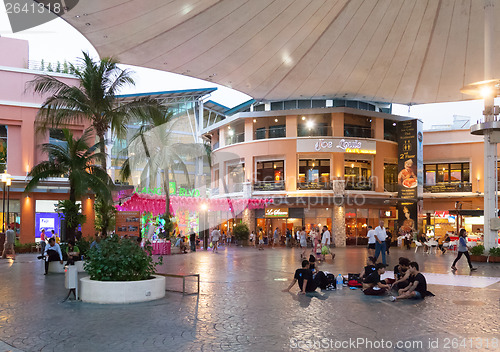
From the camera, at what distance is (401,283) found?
11.2 metres

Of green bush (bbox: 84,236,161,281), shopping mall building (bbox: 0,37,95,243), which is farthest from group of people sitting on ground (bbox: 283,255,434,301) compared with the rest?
shopping mall building (bbox: 0,37,95,243)

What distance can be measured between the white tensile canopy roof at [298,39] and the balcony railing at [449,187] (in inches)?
412

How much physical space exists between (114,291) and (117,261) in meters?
0.62

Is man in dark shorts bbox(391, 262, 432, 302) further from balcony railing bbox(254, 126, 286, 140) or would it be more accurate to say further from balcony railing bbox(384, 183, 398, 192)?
balcony railing bbox(384, 183, 398, 192)

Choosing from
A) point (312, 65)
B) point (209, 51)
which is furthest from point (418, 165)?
point (209, 51)

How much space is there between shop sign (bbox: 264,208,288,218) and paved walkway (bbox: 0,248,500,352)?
1042 inches

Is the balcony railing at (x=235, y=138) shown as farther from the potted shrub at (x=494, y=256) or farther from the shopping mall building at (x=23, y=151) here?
the potted shrub at (x=494, y=256)

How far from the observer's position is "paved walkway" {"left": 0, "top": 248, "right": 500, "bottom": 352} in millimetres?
6781

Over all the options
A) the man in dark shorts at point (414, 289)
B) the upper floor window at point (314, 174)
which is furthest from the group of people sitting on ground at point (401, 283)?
the upper floor window at point (314, 174)

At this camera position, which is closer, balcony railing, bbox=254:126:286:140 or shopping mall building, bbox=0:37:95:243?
shopping mall building, bbox=0:37:95:243

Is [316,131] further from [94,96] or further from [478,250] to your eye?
[94,96]

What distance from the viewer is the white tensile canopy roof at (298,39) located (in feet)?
63.7

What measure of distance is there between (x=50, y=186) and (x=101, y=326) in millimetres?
24621

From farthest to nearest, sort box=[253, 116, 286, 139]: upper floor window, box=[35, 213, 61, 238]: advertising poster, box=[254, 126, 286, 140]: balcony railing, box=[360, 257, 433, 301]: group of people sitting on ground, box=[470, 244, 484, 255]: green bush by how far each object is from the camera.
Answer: box=[253, 116, 286, 139]: upper floor window < box=[254, 126, 286, 140]: balcony railing < box=[35, 213, 61, 238]: advertising poster < box=[470, 244, 484, 255]: green bush < box=[360, 257, 433, 301]: group of people sitting on ground
